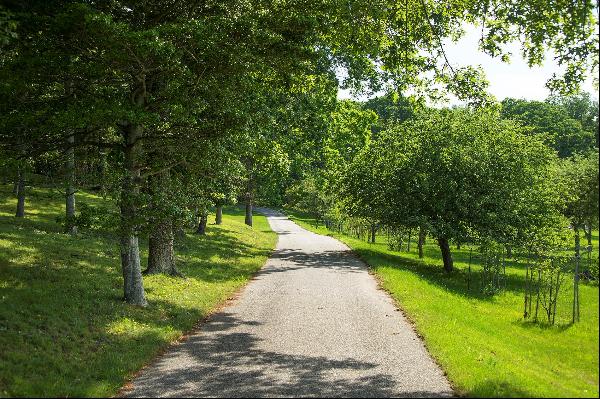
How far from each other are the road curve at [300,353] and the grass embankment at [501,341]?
1.54 feet

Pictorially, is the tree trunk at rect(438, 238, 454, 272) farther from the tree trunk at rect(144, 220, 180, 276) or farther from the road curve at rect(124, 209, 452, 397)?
the tree trunk at rect(144, 220, 180, 276)

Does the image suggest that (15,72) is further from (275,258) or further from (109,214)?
(275,258)

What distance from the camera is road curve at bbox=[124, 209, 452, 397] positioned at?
7332 millimetres

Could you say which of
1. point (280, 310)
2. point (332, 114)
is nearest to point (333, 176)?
point (332, 114)

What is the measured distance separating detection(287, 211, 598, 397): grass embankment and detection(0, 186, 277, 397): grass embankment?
5297mm

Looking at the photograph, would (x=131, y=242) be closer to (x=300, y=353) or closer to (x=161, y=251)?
(x=161, y=251)

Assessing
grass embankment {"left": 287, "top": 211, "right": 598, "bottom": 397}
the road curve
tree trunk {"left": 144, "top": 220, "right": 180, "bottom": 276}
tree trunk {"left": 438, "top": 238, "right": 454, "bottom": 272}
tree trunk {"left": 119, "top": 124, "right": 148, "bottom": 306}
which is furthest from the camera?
tree trunk {"left": 438, "top": 238, "right": 454, "bottom": 272}

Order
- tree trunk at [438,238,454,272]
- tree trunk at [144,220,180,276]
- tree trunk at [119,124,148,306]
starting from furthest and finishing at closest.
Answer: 1. tree trunk at [438,238,454,272]
2. tree trunk at [144,220,180,276]
3. tree trunk at [119,124,148,306]

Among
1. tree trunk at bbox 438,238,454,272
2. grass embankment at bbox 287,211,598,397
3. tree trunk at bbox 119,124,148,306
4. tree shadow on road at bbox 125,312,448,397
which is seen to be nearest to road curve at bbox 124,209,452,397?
tree shadow on road at bbox 125,312,448,397

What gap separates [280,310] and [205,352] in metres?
3.84

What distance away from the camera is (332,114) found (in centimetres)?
1966

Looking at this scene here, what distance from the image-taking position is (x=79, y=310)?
32.9 feet

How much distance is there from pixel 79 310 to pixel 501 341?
29.0ft

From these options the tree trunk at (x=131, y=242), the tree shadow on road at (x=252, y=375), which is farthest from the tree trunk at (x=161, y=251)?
the tree shadow on road at (x=252, y=375)
